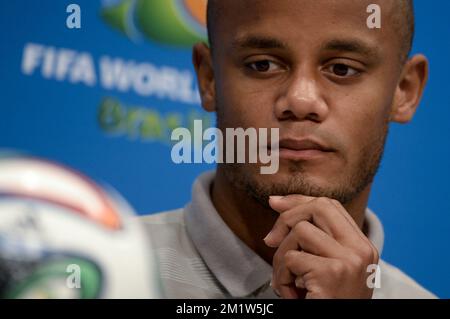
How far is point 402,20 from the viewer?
167 cm

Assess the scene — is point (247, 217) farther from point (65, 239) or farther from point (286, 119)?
point (65, 239)

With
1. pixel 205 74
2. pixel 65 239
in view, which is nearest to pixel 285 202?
pixel 205 74

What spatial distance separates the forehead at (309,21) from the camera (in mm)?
1544

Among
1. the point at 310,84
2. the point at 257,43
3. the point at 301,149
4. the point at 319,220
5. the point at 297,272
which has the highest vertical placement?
the point at 257,43

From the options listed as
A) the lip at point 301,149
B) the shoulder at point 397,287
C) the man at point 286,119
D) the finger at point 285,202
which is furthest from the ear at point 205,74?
the shoulder at point 397,287

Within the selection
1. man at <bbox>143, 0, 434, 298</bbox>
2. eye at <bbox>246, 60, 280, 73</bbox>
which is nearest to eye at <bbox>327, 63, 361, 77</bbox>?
man at <bbox>143, 0, 434, 298</bbox>

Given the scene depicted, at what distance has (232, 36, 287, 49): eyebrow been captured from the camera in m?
1.56

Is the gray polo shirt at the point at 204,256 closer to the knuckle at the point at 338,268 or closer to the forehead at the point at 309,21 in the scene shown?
the knuckle at the point at 338,268

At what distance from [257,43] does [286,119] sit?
197mm

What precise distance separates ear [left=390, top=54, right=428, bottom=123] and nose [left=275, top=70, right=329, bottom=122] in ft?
0.96

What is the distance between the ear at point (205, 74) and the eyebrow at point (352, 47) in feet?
1.16

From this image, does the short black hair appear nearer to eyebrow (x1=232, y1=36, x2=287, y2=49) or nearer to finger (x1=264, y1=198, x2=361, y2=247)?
eyebrow (x1=232, y1=36, x2=287, y2=49)
